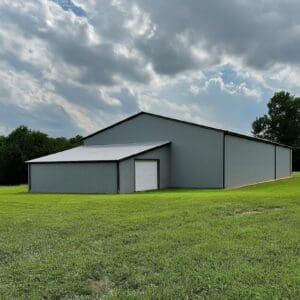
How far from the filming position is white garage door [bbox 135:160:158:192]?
83.3 feet

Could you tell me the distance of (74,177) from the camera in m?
25.5

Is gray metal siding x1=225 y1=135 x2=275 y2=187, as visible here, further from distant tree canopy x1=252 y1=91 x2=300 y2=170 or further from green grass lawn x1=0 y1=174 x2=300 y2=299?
distant tree canopy x1=252 y1=91 x2=300 y2=170

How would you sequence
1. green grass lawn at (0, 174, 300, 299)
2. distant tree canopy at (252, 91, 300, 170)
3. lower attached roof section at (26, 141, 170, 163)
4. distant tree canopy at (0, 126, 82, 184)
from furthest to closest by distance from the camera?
1. distant tree canopy at (252, 91, 300, 170)
2. distant tree canopy at (0, 126, 82, 184)
3. lower attached roof section at (26, 141, 170, 163)
4. green grass lawn at (0, 174, 300, 299)

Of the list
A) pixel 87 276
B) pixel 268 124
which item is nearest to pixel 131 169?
pixel 87 276

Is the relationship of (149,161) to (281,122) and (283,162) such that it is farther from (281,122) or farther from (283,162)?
(281,122)

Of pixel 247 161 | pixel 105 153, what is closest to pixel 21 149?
pixel 105 153

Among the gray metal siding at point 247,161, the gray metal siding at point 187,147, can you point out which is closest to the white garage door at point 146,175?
the gray metal siding at point 187,147

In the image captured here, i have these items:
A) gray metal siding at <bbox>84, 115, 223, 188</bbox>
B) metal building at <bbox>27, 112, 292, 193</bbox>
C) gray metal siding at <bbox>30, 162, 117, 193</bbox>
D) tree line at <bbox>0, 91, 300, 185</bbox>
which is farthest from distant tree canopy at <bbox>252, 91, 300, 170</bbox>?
gray metal siding at <bbox>30, 162, 117, 193</bbox>

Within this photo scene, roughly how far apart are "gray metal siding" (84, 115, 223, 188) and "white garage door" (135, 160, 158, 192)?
6.40 feet

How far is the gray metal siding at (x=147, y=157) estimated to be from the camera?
Result: 24.2 metres

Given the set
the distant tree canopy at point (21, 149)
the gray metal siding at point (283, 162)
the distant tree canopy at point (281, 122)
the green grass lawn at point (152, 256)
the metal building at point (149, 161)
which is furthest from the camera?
the distant tree canopy at point (281, 122)

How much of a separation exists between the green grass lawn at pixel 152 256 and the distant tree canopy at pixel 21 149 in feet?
157

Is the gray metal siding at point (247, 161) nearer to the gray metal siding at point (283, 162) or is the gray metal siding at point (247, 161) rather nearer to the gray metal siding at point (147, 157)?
the gray metal siding at point (283, 162)

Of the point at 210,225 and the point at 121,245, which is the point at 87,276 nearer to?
the point at 121,245
